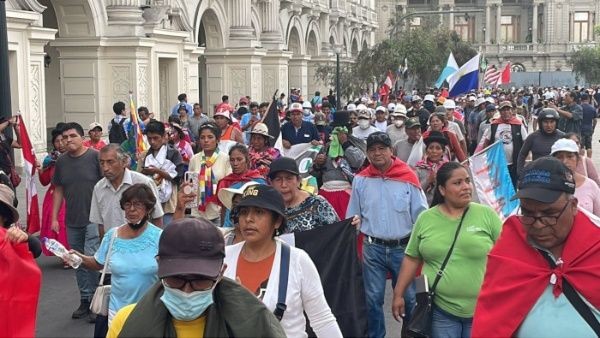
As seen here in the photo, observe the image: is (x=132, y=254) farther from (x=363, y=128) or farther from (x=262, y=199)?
(x=363, y=128)

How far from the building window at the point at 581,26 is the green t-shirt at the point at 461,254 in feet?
294

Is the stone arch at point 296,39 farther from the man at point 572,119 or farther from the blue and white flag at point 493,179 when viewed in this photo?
the blue and white flag at point 493,179

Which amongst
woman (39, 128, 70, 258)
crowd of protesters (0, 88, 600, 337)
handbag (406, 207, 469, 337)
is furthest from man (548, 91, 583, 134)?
handbag (406, 207, 469, 337)

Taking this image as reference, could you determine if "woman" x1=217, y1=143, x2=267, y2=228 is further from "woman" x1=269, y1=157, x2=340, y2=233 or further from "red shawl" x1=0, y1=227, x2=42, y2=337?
"red shawl" x1=0, y1=227, x2=42, y2=337

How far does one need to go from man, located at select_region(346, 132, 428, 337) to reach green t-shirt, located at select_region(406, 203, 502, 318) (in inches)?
51.4

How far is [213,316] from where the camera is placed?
2.97m

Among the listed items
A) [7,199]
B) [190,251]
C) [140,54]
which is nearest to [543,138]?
[7,199]

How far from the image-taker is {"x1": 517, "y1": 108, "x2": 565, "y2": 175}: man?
10875mm

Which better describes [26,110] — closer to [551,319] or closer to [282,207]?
[282,207]

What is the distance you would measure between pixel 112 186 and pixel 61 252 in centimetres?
236

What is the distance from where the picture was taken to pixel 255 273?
181 inches

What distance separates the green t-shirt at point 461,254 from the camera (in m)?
5.56

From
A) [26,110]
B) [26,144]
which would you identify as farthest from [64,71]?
[26,144]

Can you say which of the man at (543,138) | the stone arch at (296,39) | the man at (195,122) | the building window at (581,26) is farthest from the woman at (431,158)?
the building window at (581,26)
